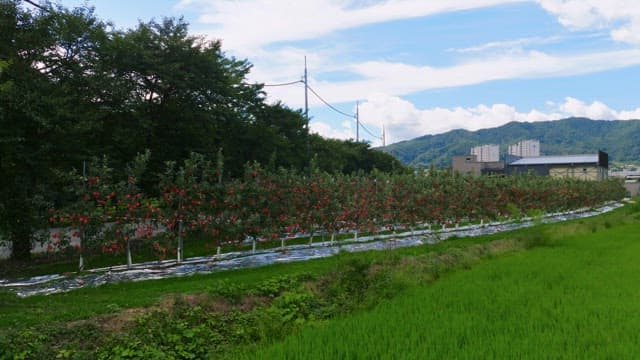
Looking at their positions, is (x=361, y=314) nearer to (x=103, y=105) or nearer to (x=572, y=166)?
(x=103, y=105)

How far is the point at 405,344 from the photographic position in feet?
19.1

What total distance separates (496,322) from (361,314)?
1.92 m

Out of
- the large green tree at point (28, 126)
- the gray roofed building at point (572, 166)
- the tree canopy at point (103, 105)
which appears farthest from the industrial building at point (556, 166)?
the large green tree at point (28, 126)

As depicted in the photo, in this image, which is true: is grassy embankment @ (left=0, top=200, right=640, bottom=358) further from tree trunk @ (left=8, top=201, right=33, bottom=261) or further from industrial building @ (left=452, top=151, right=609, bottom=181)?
industrial building @ (left=452, top=151, right=609, bottom=181)

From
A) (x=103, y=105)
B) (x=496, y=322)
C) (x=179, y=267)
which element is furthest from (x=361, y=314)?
(x=103, y=105)

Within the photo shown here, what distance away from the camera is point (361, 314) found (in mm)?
7570

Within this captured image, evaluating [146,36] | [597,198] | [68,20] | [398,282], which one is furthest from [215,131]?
[597,198]

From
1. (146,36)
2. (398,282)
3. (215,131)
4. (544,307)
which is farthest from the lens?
(215,131)

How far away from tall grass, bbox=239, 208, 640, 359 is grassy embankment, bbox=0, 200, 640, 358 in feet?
0.07

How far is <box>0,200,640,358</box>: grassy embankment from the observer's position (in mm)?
5871

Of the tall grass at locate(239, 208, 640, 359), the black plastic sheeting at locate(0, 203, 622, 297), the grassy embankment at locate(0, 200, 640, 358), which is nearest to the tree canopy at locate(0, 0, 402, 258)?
the black plastic sheeting at locate(0, 203, 622, 297)

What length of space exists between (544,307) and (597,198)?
5028cm

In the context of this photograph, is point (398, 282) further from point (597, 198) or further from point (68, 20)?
point (597, 198)

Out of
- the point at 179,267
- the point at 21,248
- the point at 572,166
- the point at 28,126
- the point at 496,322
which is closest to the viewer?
the point at 496,322
